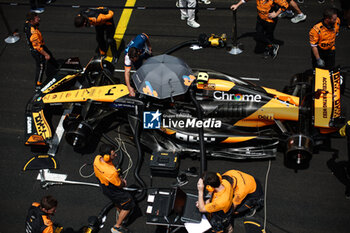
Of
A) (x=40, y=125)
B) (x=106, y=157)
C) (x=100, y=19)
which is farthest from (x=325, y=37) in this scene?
(x=40, y=125)

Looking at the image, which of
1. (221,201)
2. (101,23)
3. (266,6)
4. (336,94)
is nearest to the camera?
(221,201)

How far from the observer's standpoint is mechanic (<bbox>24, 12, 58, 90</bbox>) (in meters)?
9.34

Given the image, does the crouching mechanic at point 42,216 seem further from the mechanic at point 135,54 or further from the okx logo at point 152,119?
the mechanic at point 135,54

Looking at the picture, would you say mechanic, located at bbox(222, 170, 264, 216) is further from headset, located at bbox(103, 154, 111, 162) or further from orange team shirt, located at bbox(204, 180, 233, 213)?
headset, located at bbox(103, 154, 111, 162)

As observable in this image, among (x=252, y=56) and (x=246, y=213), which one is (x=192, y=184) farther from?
(x=252, y=56)

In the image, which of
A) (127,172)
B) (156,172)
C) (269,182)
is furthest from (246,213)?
(127,172)

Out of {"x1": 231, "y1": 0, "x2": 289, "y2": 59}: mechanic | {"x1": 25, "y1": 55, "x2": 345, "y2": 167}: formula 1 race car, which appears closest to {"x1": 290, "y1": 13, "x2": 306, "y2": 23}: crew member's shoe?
{"x1": 231, "y1": 0, "x2": 289, "y2": 59}: mechanic

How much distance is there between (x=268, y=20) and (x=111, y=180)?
6.15m

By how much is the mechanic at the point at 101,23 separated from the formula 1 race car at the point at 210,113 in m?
2.04

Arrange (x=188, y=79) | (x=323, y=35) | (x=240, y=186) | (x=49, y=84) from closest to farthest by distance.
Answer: (x=240, y=186) → (x=188, y=79) → (x=323, y=35) → (x=49, y=84)

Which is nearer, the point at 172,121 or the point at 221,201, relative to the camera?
the point at 221,201

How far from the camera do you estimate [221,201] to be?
6027 millimetres

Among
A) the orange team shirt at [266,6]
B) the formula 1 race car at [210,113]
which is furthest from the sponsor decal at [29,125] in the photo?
the orange team shirt at [266,6]

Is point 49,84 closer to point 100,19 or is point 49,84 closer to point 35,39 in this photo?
point 35,39
